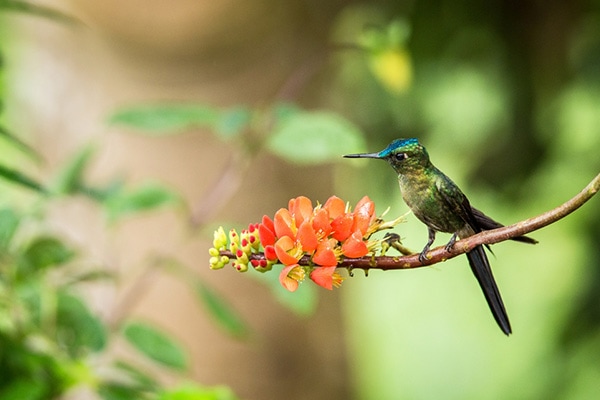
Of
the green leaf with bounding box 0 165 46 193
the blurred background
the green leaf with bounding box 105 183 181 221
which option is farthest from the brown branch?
the blurred background

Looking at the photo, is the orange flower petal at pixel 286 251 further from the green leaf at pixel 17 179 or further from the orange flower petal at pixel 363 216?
the green leaf at pixel 17 179

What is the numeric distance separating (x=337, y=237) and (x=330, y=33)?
A: 1382 millimetres

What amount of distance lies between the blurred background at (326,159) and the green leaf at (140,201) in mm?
344

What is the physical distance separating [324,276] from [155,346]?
62 centimetres

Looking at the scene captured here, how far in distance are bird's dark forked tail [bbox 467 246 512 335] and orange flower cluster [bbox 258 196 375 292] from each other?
→ 0.14ft

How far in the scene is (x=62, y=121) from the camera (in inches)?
68.4

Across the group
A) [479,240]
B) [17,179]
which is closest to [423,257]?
[479,240]

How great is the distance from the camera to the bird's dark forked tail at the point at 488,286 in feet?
0.93

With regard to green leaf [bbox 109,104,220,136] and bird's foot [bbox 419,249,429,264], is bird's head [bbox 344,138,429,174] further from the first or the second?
green leaf [bbox 109,104,220,136]

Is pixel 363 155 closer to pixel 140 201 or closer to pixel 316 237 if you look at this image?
pixel 316 237

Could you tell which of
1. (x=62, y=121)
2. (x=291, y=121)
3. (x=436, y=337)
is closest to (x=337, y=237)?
(x=291, y=121)

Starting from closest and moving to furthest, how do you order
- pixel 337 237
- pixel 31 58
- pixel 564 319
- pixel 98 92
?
1. pixel 337 237
2. pixel 564 319
3. pixel 98 92
4. pixel 31 58

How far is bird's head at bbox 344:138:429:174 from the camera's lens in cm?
33

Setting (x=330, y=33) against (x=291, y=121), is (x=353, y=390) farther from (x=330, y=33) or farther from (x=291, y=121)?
(x=291, y=121)
